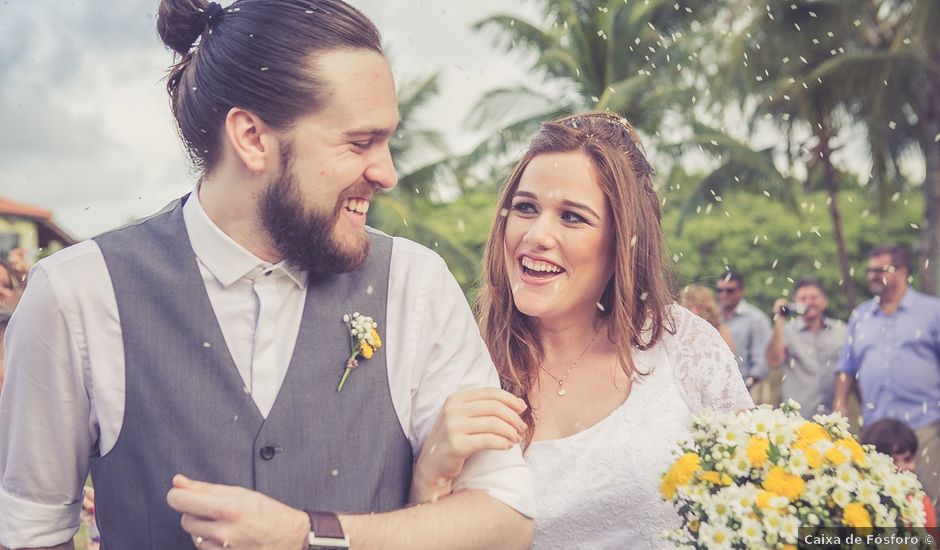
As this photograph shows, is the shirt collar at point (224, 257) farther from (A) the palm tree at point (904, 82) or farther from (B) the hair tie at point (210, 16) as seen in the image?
(A) the palm tree at point (904, 82)

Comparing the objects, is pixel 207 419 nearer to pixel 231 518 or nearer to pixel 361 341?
pixel 231 518

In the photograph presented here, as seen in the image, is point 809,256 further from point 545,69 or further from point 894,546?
point 894,546

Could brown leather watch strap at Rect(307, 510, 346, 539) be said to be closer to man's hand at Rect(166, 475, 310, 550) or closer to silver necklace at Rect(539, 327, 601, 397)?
man's hand at Rect(166, 475, 310, 550)

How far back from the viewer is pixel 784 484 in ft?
8.67

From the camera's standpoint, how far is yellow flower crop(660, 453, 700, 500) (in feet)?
9.17

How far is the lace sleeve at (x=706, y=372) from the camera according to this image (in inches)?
145

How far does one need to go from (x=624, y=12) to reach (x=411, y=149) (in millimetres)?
5691

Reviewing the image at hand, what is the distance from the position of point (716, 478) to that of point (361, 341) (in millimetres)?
974

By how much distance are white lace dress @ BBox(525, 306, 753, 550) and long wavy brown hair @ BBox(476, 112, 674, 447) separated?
5.2 inches

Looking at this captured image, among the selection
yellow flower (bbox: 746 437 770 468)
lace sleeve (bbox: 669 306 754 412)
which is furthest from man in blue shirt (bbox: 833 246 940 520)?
yellow flower (bbox: 746 437 770 468)

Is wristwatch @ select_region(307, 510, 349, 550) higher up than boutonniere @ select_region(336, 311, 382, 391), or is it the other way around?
boutonniere @ select_region(336, 311, 382, 391)

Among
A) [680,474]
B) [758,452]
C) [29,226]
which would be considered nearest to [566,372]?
[680,474]

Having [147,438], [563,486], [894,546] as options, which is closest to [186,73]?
[147,438]

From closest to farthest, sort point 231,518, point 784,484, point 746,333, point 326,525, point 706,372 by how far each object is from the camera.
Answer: point 231,518
point 326,525
point 784,484
point 706,372
point 746,333
